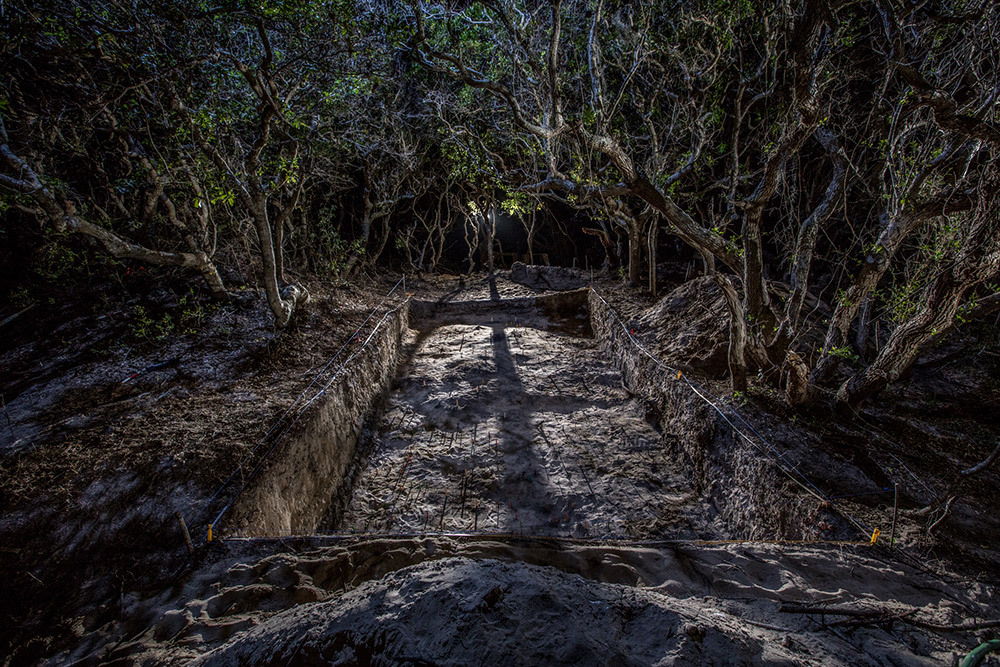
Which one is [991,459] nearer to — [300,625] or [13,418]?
[300,625]

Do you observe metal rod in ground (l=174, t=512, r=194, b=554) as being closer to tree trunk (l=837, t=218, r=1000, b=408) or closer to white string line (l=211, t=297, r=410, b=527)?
white string line (l=211, t=297, r=410, b=527)

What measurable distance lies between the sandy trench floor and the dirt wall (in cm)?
34

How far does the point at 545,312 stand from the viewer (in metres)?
11.6

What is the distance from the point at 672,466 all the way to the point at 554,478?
1.67 m

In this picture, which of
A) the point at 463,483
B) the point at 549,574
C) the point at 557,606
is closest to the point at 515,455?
the point at 463,483

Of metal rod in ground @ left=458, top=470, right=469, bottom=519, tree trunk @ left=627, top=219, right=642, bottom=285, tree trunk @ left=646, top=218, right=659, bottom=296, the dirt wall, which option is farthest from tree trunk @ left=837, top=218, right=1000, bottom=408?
tree trunk @ left=627, top=219, right=642, bottom=285

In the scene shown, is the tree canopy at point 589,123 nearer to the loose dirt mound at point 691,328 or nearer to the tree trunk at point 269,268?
the tree trunk at point 269,268

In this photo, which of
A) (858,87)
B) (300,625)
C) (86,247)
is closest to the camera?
(300,625)

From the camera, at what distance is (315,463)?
4.45 metres

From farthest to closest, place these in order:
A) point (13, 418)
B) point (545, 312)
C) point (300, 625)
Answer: point (545, 312) < point (13, 418) < point (300, 625)

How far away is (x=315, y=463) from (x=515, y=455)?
8.62 feet

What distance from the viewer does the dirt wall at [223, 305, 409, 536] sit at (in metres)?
3.48

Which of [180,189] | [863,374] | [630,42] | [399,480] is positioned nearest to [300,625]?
[399,480]

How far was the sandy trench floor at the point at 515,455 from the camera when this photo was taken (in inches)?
174
